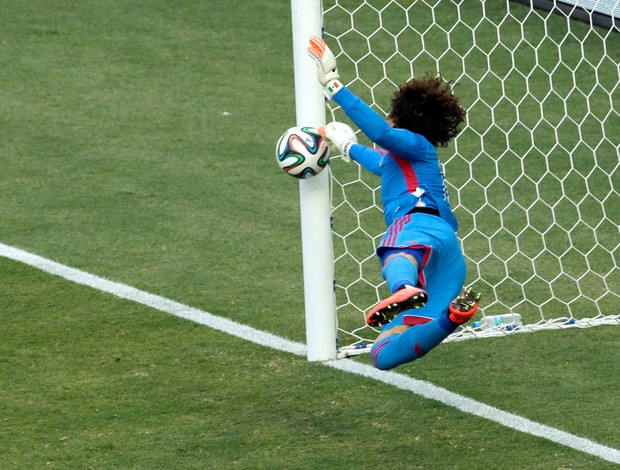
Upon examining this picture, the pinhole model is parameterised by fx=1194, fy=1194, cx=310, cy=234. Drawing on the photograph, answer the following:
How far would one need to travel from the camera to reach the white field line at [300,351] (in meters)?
4.96

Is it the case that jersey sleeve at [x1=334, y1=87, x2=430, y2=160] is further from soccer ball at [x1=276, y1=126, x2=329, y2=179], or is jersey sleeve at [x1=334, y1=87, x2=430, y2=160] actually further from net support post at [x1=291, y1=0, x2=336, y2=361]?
net support post at [x1=291, y1=0, x2=336, y2=361]

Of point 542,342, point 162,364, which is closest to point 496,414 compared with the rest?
point 542,342

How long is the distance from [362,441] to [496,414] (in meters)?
0.64

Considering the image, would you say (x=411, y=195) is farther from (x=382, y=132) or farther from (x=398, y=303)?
(x=398, y=303)

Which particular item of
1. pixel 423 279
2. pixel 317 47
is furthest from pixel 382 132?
pixel 423 279

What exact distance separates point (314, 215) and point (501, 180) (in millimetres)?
2877

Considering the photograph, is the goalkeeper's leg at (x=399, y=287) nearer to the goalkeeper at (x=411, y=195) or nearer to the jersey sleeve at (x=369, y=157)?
the goalkeeper at (x=411, y=195)

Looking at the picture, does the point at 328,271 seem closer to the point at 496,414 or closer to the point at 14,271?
the point at 496,414

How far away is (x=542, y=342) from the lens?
600cm

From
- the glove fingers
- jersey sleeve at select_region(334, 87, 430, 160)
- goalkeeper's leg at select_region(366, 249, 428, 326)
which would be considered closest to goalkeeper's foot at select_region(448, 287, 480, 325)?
goalkeeper's leg at select_region(366, 249, 428, 326)

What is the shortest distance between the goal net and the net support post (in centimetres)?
26

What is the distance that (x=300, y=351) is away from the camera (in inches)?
231

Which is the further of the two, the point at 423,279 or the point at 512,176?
the point at 512,176

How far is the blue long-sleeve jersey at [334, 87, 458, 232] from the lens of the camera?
16.4 feet
